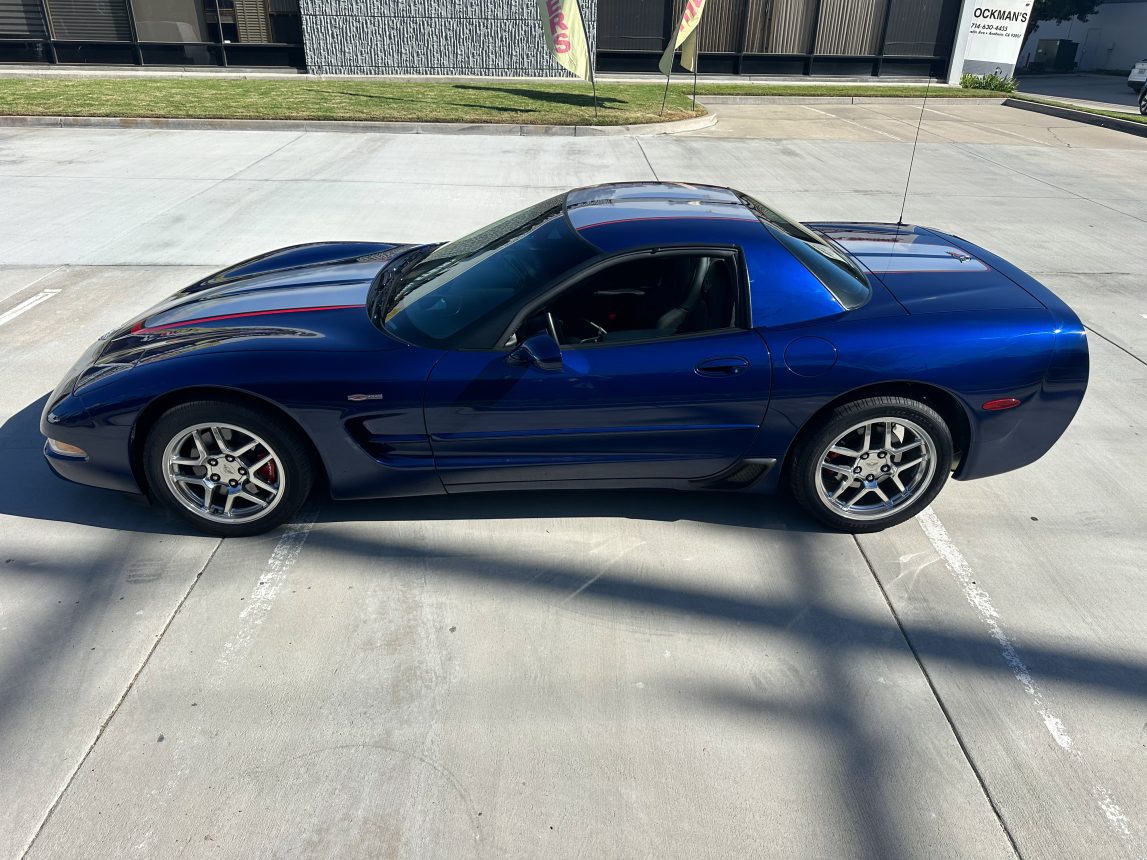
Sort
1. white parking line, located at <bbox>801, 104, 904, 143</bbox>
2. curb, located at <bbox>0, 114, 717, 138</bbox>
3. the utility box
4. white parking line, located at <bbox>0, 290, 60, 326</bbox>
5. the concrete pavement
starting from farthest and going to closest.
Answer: the utility box → the concrete pavement → white parking line, located at <bbox>801, 104, 904, 143</bbox> → curb, located at <bbox>0, 114, 717, 138</bbox> → white parking line, located at <bbox>0, 290, 60, 326</bbox>

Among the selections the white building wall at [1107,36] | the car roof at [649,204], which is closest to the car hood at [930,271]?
the car roof at [649,204]

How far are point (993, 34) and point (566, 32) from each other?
48.5 ft

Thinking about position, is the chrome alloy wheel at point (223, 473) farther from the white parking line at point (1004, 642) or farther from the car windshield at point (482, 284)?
the white parking line at point (1004, 642)

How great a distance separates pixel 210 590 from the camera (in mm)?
3340

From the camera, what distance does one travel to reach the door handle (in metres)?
3.40

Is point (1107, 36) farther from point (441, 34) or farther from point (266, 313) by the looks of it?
point (266, 313)

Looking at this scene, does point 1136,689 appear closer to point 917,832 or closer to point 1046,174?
point 917,832

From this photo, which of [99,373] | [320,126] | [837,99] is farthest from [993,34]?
[99,373]

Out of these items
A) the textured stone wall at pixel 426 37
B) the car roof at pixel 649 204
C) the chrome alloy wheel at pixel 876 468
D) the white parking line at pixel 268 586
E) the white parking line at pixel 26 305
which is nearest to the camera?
the white parking line at pixel 268 586

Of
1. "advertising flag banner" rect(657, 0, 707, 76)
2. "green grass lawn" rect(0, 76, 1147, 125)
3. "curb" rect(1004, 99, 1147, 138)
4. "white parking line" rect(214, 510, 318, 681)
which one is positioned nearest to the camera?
"white parking line" rect(214, 510, 318, 681)

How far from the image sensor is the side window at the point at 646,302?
11.5 ft

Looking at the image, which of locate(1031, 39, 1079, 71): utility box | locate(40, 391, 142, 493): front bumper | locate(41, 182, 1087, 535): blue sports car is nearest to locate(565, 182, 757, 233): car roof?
locate(41, 182, 1087, 535): blue sports car

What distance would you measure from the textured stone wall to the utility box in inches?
1156

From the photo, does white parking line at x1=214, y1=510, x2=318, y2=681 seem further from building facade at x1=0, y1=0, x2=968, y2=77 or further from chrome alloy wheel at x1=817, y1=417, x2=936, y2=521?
building facade at x1=0, y1=0, x2=968, y2=77
